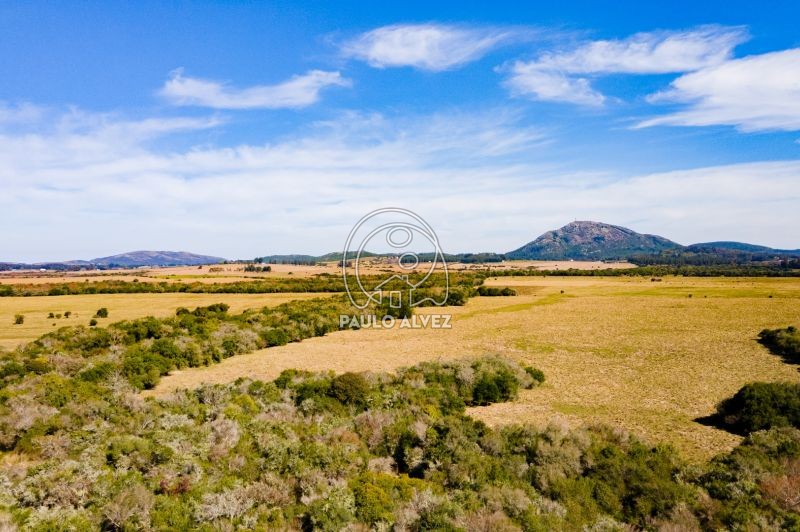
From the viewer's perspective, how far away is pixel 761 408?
534 inches

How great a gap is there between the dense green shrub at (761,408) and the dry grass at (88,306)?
3866 centimetres

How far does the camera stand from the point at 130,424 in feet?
40.7

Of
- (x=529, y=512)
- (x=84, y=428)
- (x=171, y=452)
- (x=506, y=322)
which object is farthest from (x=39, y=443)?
(x=506, y=322)

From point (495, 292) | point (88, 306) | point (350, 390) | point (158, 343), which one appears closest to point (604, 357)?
point (350, 390)

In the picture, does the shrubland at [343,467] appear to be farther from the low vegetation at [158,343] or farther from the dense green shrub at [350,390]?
the low vegetation at [158,343]

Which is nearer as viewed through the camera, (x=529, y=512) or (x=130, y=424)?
(x=529, y=512)

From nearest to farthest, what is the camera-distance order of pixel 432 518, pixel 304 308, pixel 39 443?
pixel 432 518
pixel 39 443
pixel 304 308

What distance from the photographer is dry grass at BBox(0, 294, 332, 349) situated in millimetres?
34734

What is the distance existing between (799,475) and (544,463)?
498cm

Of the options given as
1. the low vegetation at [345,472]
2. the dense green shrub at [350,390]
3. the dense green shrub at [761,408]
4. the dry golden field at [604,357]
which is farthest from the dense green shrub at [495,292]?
the low vegetation at [345,472]

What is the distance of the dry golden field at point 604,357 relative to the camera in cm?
1559

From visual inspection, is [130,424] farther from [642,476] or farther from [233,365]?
[642,476]

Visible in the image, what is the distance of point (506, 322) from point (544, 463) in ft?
94.6

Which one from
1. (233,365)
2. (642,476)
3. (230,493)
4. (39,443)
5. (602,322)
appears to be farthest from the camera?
(602,322)
